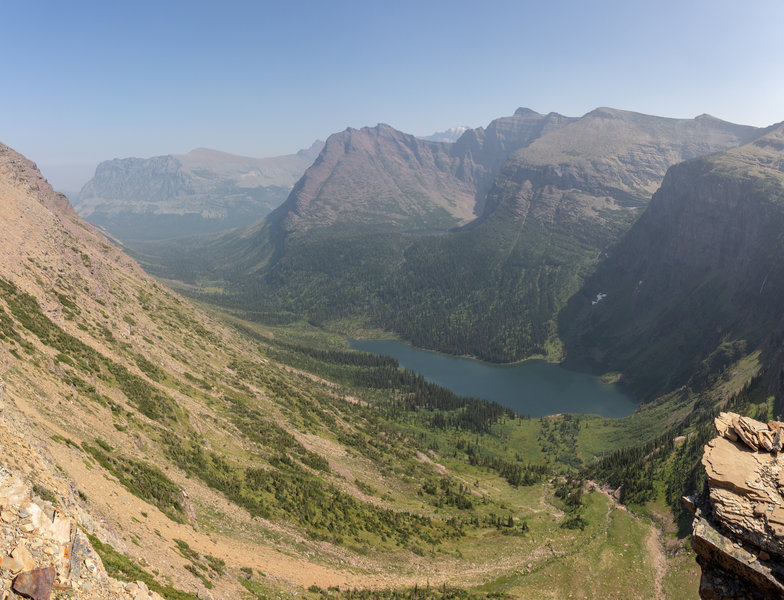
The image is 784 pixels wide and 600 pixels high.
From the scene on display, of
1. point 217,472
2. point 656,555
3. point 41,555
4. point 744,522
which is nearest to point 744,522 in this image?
point 744,522

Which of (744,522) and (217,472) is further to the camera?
(217,472)

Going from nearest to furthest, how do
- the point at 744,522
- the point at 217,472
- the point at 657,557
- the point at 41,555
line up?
the point at 41,555
the point at 744,522
the point at 217,472
the point at 657,557

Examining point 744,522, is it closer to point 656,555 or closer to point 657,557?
point 657,557

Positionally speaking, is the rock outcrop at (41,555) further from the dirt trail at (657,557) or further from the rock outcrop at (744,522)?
the dirt trail at (657,557)

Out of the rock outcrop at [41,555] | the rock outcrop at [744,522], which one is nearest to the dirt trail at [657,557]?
the rock outcrop at [744,522]

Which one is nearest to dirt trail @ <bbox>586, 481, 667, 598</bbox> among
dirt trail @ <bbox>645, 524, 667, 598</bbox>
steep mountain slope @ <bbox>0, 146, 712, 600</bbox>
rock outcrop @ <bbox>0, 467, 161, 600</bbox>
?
dirt trail @ <bbox>645, 524, 667, 598</bbox>

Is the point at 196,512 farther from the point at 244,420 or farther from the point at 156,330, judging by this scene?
the point at 156,330
